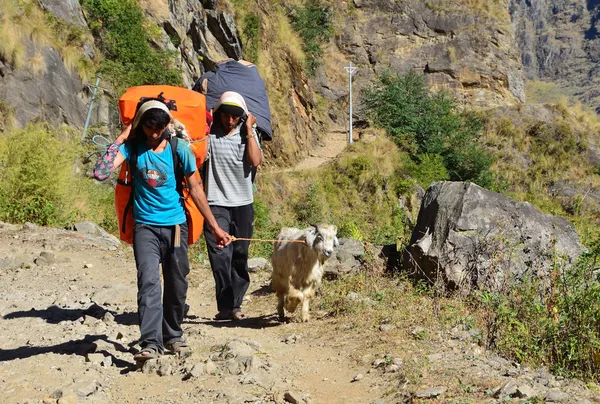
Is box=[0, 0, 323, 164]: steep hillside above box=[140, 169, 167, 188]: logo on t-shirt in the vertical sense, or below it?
above

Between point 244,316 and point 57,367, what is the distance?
2534mm

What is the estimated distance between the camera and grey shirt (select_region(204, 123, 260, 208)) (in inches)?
254

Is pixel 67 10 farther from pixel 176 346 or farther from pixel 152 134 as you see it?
pixel 176 346

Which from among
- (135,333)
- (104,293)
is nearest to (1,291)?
(104,293)

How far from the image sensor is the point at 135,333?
235 inches

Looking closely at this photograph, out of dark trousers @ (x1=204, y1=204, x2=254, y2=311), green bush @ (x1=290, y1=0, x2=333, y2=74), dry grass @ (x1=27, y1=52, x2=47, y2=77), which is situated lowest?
dark trousers @ (x1=204, y1=204, x2=254, y2=311)

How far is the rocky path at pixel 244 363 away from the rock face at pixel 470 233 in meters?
1.70

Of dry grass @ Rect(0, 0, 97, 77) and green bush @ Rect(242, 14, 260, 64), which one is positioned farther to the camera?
green bush @ Rect(242, 14, 260, 64)

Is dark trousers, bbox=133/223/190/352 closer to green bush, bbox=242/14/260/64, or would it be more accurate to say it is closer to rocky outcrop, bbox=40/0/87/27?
rocky outcrop, bbox=40/0/87/27

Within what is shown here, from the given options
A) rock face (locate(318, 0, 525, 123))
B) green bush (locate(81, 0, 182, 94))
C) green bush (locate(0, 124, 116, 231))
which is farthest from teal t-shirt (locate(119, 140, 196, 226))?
rock face (locate(318, 0, 525, 123))

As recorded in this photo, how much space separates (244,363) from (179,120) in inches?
85.2

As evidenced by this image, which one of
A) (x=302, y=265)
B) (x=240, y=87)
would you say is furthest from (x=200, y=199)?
(x=240, y=87)

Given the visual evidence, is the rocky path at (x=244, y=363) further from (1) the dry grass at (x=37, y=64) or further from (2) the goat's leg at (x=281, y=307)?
(1) the dry grass at (x=37, y=64)

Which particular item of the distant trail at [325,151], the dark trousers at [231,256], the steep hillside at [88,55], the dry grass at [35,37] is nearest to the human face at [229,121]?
Answer: the dark trousers at [231,256]
